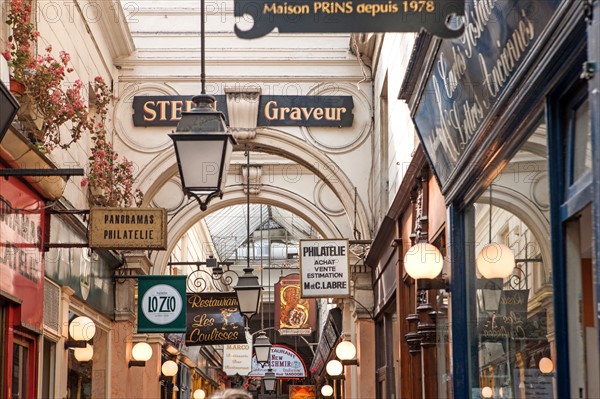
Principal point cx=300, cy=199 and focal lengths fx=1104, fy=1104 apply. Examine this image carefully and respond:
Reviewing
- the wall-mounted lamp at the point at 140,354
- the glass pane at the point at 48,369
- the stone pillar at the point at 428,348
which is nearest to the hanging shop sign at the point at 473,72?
the stone pillar at the point at 428,348

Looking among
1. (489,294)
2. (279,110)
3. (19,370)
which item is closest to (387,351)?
(279,110)

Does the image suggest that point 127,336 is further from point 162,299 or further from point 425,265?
point 425,265

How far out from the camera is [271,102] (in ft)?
57.5

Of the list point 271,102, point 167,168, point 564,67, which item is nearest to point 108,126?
point 167,168

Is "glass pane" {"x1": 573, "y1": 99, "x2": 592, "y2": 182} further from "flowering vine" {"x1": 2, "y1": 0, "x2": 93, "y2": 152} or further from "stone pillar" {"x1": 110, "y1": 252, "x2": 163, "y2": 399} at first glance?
"stone pillar" {"x1": 110, "y1": 252, "x2": 163, "y2": 399}

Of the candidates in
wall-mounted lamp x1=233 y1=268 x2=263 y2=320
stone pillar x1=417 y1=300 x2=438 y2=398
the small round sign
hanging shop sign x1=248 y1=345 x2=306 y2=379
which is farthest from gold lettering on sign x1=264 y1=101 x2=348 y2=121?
hanging shop sign x1=248 y1=345 x2=306 y2=379

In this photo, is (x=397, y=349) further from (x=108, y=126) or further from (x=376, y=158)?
(x=108, y=126)

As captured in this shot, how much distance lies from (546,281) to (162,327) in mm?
10808

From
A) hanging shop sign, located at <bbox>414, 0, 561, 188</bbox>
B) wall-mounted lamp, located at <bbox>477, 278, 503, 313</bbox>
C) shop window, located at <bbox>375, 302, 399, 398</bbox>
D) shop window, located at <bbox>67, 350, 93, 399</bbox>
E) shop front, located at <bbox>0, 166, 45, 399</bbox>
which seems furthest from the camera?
shop window, located at <bbox>375, 302, 399, 398</bbox>

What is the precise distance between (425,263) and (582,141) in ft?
15.3

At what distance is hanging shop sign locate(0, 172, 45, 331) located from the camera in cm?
938

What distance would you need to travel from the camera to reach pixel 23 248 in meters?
10.1

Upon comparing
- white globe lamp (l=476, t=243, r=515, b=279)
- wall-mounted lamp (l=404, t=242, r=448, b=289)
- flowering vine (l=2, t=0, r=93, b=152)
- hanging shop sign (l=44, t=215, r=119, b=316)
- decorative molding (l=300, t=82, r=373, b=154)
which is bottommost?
white globe lamp (l=476, t=243, r=515, b=279)

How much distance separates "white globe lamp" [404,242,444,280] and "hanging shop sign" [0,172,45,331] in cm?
343
